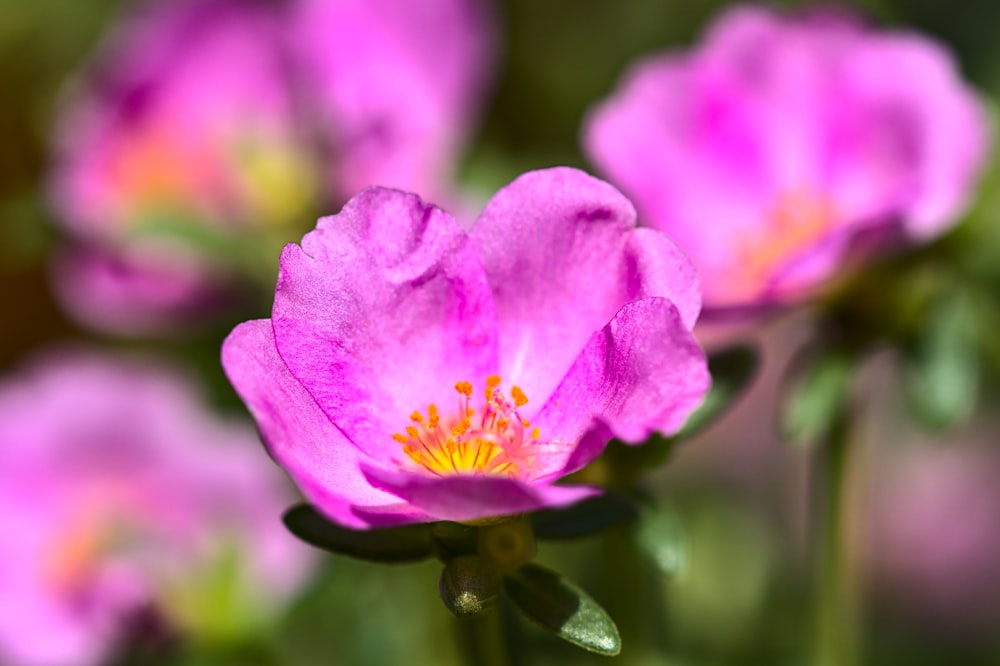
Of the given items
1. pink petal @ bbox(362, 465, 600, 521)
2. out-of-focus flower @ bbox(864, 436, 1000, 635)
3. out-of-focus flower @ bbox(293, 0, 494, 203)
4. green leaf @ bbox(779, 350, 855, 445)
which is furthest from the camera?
out-of-focus flower @ bbox(864, 436, 1000, 635)

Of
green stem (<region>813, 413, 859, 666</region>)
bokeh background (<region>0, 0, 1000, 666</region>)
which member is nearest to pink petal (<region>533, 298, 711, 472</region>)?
green stem (<region>813, 413, 859, 666</region>)

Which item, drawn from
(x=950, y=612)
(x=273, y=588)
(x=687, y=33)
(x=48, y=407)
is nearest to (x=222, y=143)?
(x=48, y=407)

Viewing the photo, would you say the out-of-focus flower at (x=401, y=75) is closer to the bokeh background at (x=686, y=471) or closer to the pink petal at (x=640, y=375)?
the bokeh background at (x=686, y=471)

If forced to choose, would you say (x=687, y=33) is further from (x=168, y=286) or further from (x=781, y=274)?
(x=781, y=274)

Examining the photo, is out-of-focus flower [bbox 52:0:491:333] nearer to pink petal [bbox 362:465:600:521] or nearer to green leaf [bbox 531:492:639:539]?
green leaf [bbox 531:492:639:539]

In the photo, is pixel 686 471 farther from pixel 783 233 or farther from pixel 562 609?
pixel 562 609

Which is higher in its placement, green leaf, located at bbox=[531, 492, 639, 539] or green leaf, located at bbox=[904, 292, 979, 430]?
green leaf, located at bbox=[904, 292, 979, 430]

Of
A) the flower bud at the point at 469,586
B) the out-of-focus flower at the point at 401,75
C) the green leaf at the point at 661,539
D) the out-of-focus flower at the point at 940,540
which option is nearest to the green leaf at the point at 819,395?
the green leaf at the point at 661,539
